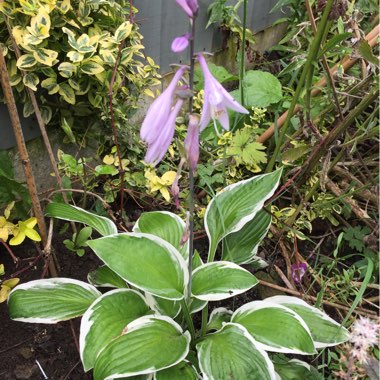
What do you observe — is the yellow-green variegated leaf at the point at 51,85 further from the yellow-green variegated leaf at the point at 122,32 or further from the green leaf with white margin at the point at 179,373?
the green leaf with white margin at the point at 179,373

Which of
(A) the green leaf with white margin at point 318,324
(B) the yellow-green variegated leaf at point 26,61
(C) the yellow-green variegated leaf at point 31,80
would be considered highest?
(B) the yellow-green variegated leaf at point 26,61

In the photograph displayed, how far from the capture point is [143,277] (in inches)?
45.4

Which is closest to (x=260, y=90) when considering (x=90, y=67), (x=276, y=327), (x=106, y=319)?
(x=90, y=67)

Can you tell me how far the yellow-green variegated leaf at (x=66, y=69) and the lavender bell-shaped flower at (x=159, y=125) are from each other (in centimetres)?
70

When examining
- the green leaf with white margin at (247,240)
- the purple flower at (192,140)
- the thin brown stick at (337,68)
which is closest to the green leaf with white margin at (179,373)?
the green leaf with white margin at (247,240)

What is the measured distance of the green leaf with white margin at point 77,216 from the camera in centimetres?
134

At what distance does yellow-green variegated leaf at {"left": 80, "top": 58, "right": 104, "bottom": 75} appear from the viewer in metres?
1.50

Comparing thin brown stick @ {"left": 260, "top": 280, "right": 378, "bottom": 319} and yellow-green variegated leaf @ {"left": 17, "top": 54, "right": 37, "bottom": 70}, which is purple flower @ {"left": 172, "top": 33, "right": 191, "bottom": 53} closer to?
yellow-green variegated leaf @ {"left": 17, "top": 54, "right": 37, "bottom": 70}

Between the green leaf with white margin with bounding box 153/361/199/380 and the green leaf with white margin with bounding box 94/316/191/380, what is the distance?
0.14 feet

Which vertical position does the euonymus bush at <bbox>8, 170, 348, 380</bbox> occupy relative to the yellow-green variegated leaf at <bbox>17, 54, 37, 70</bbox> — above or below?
below

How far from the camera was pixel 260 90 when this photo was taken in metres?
2.12

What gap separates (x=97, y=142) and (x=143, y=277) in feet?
2.95

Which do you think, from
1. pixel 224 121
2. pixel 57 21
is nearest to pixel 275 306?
pixel 224 121

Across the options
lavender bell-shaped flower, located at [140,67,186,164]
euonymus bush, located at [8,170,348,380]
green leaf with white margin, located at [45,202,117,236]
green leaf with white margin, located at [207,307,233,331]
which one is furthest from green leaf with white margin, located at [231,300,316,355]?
lavender bell-shaped flower, located at [140,67,186,164]
